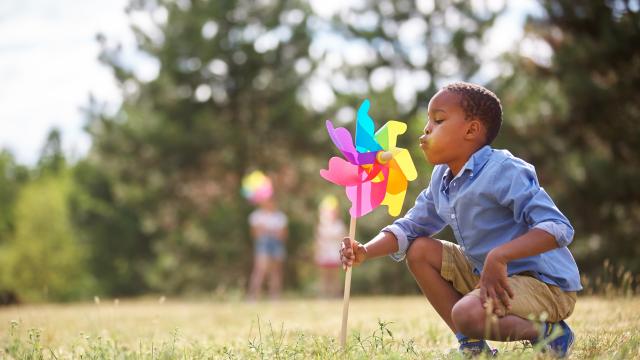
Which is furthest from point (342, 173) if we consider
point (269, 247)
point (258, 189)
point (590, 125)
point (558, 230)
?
point (590, 125)

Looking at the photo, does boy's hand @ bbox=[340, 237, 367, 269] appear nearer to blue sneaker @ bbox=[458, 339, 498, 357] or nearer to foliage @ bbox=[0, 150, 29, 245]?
blue sneaker @ bbox=[458, 339, 498, 357]

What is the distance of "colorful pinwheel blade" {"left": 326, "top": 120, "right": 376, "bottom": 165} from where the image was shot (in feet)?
9.67

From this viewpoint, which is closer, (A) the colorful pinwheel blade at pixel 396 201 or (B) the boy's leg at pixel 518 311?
(B) the boy's leg at pixel 518 311

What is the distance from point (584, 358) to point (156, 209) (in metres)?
14.7

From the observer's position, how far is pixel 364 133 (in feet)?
Answer: 9.64

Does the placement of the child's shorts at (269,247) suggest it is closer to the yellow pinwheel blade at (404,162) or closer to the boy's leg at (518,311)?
the yellow pinwheel blade at (404,162)

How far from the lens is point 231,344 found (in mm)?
3520

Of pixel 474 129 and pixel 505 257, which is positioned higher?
pixel 474 129

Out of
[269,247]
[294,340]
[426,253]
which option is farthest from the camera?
[269,247]

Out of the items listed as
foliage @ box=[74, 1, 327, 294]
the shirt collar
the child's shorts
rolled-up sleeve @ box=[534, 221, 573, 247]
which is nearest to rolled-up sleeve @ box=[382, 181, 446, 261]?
the shirt collar

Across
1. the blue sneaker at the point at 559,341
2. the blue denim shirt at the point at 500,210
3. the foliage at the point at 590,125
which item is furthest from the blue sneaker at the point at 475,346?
the foliage at the point at 590,125

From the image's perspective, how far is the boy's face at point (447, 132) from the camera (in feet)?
8.52

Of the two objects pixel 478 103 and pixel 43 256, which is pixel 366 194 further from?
pixel 43 256

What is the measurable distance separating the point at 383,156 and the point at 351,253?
506mm
